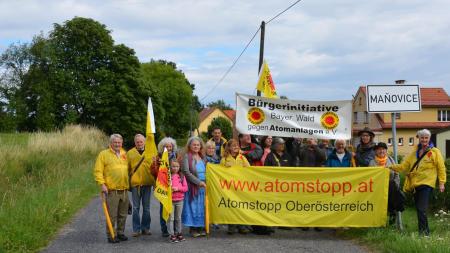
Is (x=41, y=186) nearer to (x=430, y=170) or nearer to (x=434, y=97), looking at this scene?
(x=430, y=170)

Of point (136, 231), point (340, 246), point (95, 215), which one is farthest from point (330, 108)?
point (95, 215)

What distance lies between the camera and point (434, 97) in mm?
63906

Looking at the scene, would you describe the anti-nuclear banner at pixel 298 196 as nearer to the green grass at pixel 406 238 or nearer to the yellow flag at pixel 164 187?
the green grass at pixel 406 238

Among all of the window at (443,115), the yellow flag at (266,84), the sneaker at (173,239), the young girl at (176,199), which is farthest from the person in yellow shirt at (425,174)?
the window at (443,115)

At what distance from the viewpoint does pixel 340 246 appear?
8844 mm

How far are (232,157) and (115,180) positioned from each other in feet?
6.91

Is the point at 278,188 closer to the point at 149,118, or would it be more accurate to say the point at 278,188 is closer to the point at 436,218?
the point at 149,118

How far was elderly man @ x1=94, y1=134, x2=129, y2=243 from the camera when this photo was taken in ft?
29.9

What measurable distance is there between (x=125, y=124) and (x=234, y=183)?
133 ft

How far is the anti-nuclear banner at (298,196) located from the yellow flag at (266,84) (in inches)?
130

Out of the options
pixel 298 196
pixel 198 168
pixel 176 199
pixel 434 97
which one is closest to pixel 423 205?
pixel 298 196

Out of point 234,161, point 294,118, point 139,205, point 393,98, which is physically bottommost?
point 139,205

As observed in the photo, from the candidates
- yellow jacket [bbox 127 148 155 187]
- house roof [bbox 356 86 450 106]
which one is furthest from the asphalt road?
house roof [bbox 356 86 450 106]

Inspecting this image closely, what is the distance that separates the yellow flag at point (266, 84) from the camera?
12.7m
